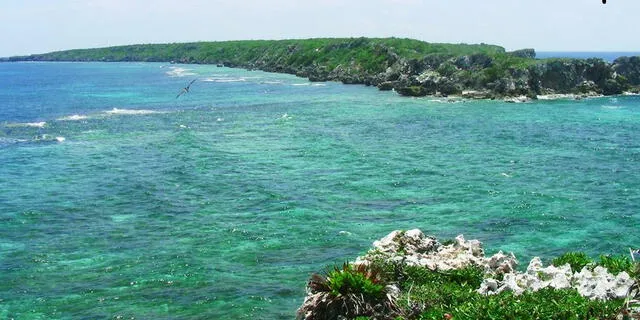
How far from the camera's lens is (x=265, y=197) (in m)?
43.9

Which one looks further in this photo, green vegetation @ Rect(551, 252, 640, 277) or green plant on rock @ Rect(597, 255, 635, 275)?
green plant on rock @ Rect(597, 255, 635, 275)

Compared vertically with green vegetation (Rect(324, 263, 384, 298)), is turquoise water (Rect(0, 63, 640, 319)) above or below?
below

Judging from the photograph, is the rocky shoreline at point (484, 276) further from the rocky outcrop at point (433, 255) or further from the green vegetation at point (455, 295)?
the green vegetation at point (455, 295)

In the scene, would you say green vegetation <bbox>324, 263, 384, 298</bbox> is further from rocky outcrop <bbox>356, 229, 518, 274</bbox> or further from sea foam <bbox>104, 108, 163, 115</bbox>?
sea foam <bbox>104, 108, 163, 115</bbox>

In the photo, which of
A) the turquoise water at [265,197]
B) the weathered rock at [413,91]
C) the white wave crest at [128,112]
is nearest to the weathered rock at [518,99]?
the turquoise water at [265,197]

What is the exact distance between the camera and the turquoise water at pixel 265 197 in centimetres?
2884

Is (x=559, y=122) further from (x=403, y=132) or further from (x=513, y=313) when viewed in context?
(x=513, y=313)

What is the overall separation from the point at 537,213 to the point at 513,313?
83.5 feet

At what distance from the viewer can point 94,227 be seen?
37.2 m

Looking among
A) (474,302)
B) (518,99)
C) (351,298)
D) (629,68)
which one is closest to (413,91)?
(518,99)

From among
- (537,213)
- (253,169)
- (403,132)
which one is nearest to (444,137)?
(403,132)

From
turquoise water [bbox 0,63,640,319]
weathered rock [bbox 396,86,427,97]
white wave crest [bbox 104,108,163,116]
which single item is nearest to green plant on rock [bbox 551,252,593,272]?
turquoise water [bbox 0,63,640,319]

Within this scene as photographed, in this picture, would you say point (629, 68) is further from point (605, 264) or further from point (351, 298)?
point (351, 298)

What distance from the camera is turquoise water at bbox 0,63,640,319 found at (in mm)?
28844
